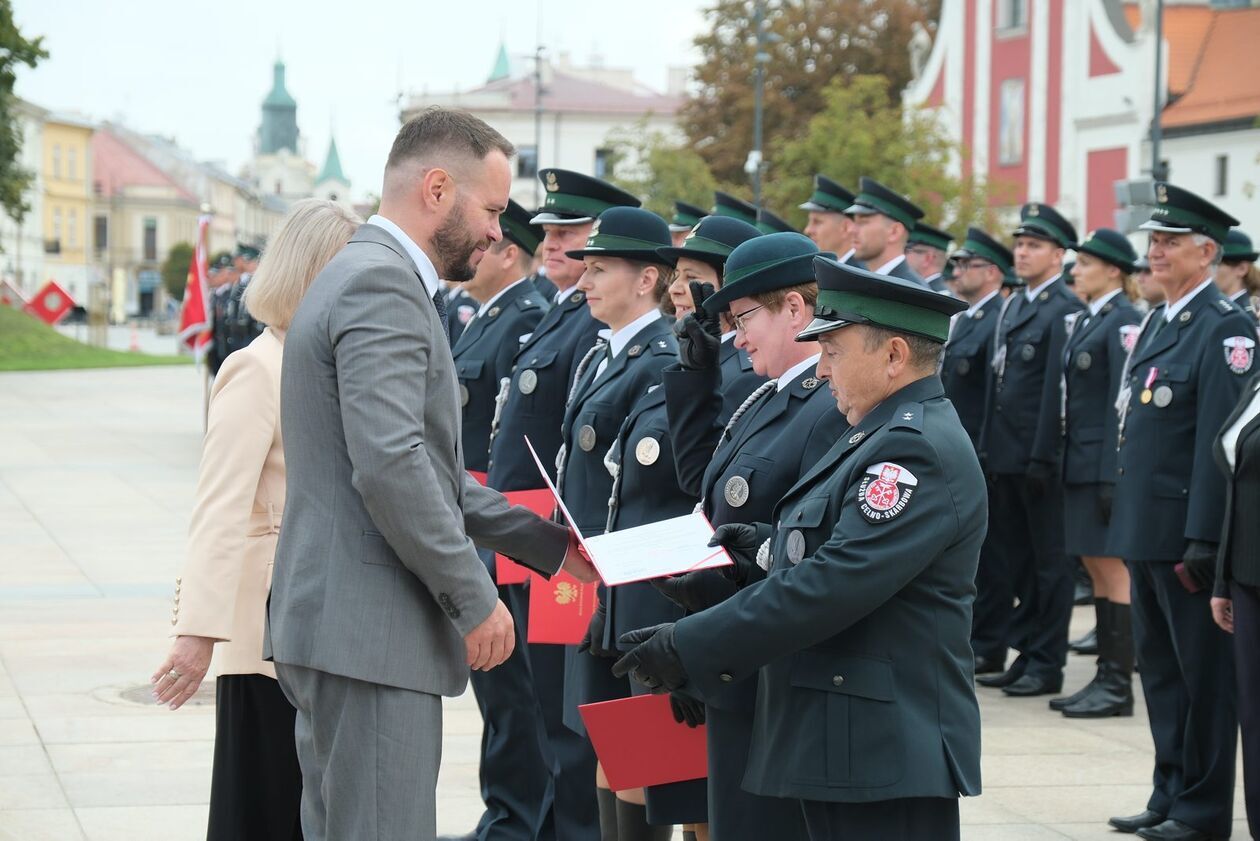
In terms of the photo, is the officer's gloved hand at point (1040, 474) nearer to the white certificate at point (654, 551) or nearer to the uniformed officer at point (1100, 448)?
the uniformed officer at point (1100, 448)

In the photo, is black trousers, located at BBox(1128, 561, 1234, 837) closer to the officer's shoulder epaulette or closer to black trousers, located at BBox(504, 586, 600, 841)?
black trousers, located at BBox(504, 586, 600, 841)

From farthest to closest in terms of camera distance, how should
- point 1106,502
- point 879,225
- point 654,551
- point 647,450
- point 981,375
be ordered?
point 981,375
point 879,225
point 1106,502
point 647,450
point 654,551

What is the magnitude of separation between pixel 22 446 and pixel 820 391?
735 inches

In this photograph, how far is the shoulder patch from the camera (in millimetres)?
3736

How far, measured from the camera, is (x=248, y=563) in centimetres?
471

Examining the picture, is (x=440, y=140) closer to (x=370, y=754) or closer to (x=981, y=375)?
(x=370, y=754)

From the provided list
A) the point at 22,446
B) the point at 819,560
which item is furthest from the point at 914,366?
the point at 22,446

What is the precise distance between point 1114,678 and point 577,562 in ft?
15.7

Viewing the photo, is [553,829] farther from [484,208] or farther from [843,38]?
[843,38]

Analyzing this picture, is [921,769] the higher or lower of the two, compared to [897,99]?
lower

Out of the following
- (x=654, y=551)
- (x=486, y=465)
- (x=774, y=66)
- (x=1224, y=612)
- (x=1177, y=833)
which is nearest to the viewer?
(x=654, y=551)

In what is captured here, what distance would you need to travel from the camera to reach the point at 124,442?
72.4 feet

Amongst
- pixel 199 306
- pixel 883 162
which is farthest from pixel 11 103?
pixel 199 306

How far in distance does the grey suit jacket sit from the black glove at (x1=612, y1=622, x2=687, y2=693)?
477mm
